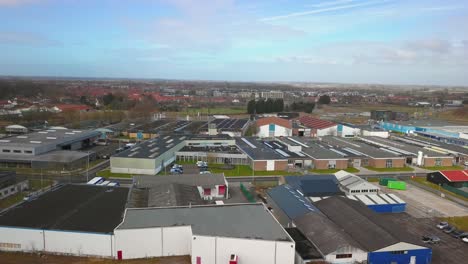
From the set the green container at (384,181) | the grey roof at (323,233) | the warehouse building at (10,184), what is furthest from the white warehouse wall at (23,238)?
the green container at (384,181)

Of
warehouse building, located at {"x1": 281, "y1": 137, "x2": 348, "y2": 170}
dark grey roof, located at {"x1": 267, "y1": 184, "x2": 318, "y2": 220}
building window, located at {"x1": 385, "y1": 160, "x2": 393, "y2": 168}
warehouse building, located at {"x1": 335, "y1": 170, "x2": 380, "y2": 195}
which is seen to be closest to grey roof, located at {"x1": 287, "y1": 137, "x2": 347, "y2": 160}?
warehouse building, located at {"x1": 281, "y1": 137, "x2": 348, "y2": 170}

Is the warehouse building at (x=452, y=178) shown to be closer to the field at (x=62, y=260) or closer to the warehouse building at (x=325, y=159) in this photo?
the warehouse building at (x=325, y=159)

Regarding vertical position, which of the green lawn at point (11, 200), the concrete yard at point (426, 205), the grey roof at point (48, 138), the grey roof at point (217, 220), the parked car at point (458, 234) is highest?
the grey roof at point (48, 138)

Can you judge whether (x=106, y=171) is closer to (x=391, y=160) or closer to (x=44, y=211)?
(x=44, y=211)

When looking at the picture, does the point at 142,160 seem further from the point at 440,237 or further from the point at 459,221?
the point at 459,221

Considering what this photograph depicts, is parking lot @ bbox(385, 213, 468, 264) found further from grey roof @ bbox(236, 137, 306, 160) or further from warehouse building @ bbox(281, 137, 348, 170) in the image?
grey roof @ bbox(236, 137, 306, 160)

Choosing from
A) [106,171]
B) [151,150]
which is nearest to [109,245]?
[106,171]
